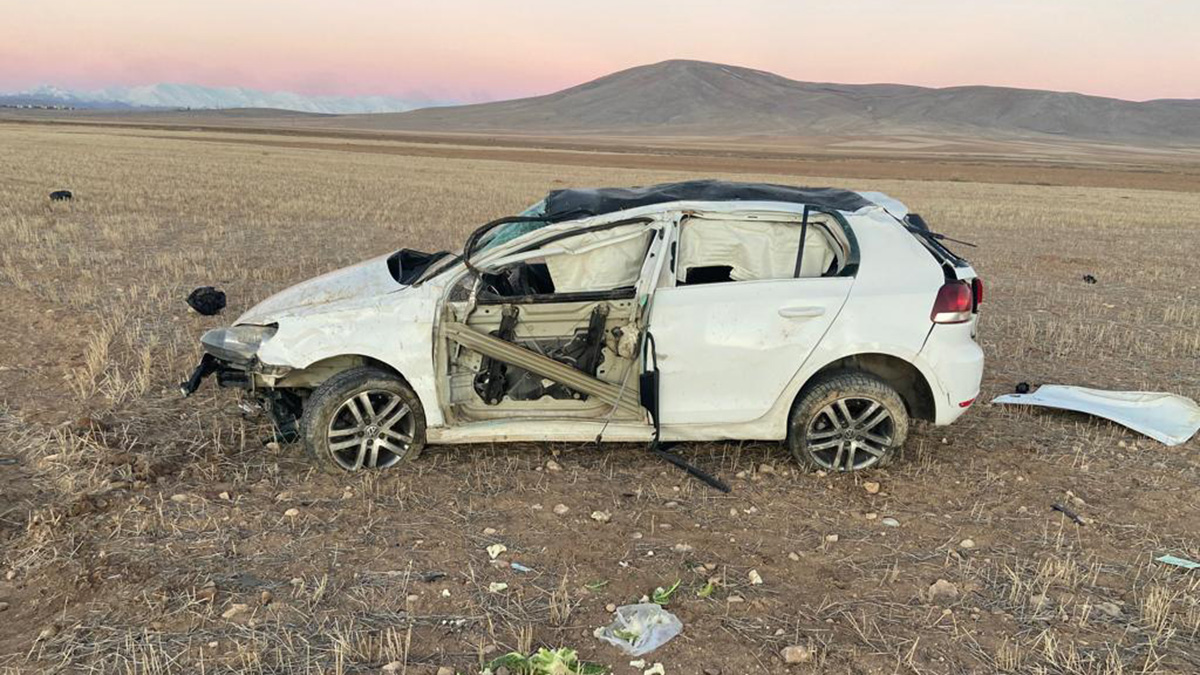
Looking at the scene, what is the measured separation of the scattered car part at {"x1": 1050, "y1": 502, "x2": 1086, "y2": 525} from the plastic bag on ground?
261 centimetres

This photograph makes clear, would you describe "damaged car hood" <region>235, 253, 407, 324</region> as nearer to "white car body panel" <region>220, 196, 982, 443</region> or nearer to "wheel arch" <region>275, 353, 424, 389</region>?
"white car body panel" <region>220, 196, 982, 443</region>

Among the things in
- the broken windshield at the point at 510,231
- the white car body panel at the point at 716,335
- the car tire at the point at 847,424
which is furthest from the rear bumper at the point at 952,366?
the broken windshield at the point at 510,231

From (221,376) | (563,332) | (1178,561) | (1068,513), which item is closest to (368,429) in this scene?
(221,376)

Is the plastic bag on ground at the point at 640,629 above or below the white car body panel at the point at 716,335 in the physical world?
below

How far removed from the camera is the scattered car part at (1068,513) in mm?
4453

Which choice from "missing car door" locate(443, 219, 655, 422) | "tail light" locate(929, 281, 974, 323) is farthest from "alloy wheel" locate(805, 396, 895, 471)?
"missing car door" locate(443, 219, 655, 422)

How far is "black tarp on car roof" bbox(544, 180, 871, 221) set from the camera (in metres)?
5.06

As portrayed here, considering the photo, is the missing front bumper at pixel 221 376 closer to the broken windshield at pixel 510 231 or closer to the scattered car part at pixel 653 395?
the broken windshield at pixel 510 231

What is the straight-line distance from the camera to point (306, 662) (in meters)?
3.13

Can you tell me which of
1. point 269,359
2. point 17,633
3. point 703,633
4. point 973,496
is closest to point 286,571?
point 17,633

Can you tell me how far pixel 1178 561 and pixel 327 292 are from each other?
5049mm

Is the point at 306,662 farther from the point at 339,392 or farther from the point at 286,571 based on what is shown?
the point at 339,392

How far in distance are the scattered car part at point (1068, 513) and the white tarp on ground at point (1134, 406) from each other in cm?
155

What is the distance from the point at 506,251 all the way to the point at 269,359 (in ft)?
5.16
